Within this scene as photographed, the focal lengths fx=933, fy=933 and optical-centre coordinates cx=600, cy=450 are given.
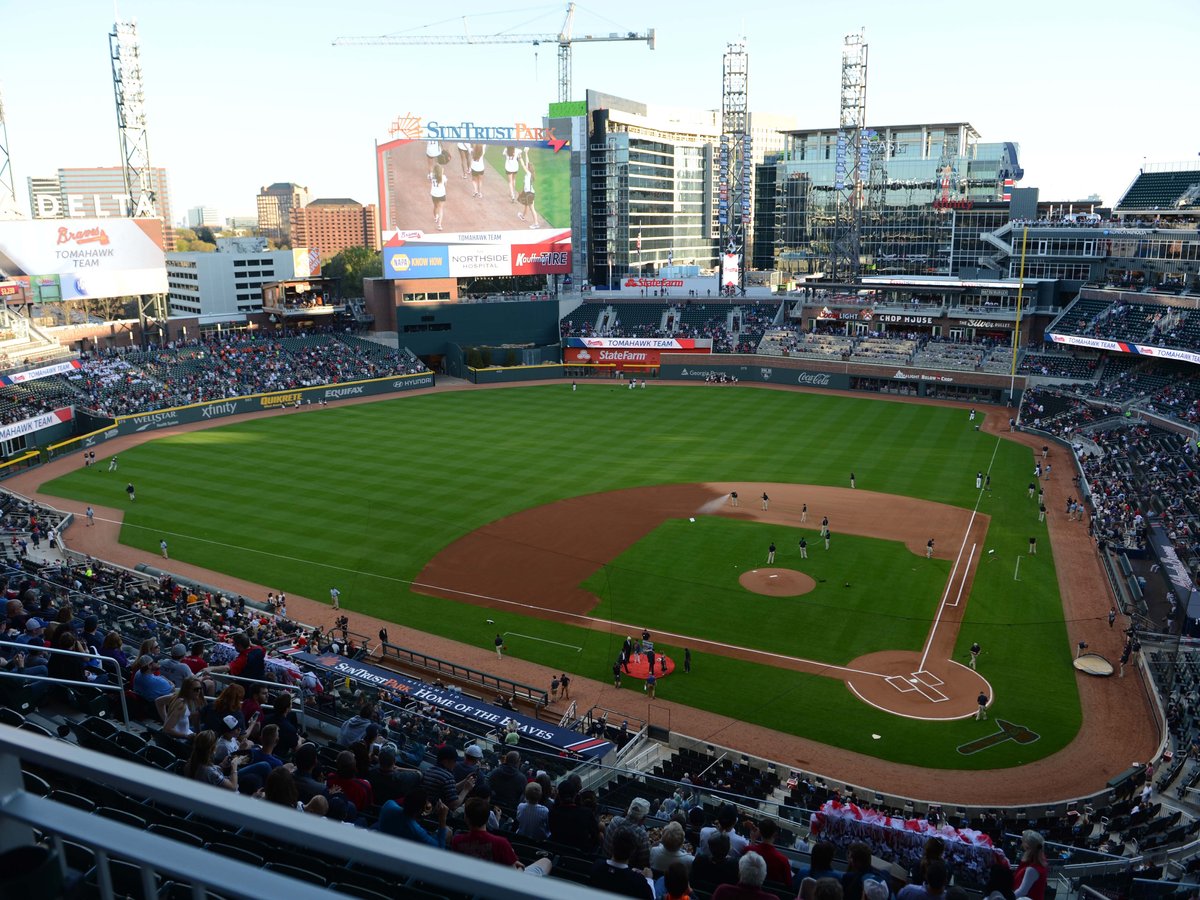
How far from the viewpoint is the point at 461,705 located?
73.7 ft

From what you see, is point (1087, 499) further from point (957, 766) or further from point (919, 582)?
point (957, 766)

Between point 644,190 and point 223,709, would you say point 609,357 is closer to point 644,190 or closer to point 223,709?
point 644,190

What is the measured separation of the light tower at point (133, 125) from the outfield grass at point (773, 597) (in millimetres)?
53779

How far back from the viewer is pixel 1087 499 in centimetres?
4350

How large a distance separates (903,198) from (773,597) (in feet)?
254

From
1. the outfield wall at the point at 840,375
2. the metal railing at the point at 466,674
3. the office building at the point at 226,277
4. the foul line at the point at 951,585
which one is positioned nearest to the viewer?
the metal railing at the point at 466,674

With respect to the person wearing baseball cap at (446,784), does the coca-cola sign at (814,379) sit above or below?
below

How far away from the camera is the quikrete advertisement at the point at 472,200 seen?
75.7 meters

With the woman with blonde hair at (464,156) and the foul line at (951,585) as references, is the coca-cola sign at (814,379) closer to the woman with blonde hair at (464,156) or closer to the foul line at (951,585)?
the foul line at (951,585)


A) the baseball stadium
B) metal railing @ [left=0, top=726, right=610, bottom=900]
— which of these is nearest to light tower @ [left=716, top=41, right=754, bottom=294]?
the baseball stadium

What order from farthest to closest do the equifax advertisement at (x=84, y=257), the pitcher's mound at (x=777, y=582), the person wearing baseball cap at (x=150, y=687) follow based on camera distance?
the equifax advertisement at (x=84, y=257) → the pitcher's mound at (x=777, y=582) → the person wearing baseball cap at (x=150, y=687)

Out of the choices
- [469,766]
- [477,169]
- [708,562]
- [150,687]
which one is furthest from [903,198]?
[150,687]

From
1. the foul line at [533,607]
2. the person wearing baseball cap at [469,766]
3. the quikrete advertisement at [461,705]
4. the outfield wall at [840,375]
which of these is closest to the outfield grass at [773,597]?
the foul line at [533,607]

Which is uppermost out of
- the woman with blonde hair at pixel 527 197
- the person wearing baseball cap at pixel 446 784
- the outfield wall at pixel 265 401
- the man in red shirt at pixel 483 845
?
the woman with blonde hair at pixel 527 197
